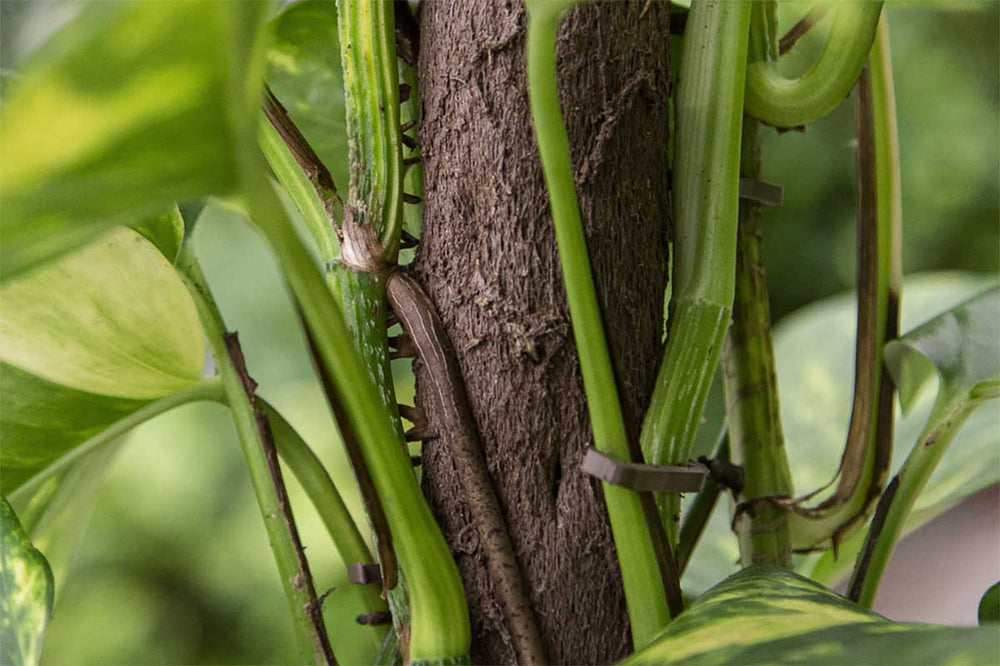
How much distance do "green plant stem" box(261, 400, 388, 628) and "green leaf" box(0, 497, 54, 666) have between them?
0.30ft

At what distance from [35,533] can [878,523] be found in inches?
13.7

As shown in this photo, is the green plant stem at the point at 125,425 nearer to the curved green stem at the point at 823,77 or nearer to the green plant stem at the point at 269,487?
the green plant stem at the point at 269,487

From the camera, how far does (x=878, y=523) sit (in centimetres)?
34

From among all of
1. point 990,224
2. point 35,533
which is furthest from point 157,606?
point 990,224

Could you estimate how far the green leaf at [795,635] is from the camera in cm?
17

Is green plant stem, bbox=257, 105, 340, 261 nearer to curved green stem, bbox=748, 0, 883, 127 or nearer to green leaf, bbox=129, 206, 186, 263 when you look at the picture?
green leaf, bbox=129, 206, 186, 263

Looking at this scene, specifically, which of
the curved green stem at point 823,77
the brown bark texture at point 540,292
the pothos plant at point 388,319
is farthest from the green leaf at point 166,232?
the curved green stem at point 823,77

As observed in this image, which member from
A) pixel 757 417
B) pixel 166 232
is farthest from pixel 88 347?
pixel 757 417

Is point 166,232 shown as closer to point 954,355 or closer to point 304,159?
point 304,159

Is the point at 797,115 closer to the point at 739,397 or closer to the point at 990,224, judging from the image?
the point at 739,397

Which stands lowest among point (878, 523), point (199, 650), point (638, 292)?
point (199, 650)

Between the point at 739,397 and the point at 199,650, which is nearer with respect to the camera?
the point at 739,397

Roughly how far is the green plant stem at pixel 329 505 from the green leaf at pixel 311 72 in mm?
157

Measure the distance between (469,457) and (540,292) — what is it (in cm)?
6
